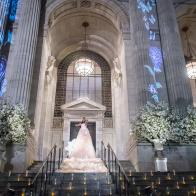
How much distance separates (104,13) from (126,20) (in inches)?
76.3

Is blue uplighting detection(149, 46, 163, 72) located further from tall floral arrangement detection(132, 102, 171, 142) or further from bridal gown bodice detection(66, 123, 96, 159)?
bridal gown bodice detection(66, 123, 96, 159)

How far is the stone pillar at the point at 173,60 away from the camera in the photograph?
10.7m

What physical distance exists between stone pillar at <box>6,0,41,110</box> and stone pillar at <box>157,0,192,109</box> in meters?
6.58

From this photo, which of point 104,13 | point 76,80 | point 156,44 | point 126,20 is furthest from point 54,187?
point 76,80

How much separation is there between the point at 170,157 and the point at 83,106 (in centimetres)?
882

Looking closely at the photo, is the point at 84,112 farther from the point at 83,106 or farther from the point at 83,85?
the point at 83,85

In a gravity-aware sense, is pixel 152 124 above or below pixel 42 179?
above

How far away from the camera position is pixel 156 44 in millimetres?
12359

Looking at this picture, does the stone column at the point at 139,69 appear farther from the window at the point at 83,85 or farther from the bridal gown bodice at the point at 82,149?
the window at the point at 83,85

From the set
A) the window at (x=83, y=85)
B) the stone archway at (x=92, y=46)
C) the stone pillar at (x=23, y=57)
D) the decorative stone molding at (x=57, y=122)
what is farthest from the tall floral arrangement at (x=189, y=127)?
the decorative stone molding at (x=57, y=122)

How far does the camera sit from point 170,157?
9445 millimetres

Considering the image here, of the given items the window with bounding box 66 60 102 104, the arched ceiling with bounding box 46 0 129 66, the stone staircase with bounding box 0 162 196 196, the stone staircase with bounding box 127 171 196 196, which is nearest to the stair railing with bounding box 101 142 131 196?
the stone staircase with bounding box 0 162 196 196

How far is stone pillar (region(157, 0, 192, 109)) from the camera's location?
10.7 m

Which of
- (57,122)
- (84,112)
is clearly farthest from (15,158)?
(84,112)
